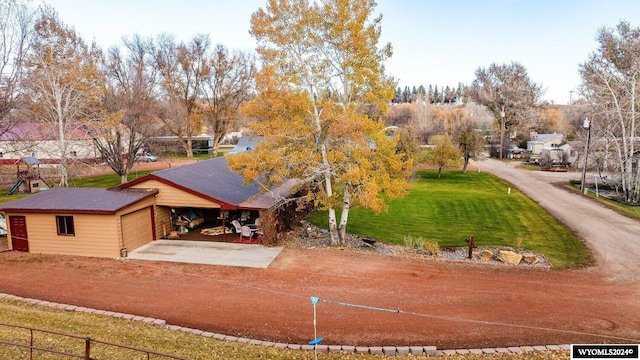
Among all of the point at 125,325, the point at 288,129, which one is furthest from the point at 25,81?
the point at 125,325

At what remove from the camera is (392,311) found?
36.6 ft

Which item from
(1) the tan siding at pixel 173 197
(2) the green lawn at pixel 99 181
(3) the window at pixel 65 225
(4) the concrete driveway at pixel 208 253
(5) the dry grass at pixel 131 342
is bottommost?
(4) the concrete driveway at pixel 208 253

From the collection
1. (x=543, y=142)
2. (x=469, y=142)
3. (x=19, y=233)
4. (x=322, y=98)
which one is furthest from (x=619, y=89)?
(x=19, y=233)

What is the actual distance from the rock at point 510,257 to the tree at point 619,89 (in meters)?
17.4

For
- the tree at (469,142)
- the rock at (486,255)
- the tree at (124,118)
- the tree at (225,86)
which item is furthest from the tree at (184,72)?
the rock at (486,255)

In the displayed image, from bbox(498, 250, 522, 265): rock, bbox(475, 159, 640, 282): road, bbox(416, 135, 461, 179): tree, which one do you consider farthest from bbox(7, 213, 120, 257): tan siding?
bbox(416, 135, 461, 179): tree

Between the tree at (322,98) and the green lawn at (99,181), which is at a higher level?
the tree at (322,98)

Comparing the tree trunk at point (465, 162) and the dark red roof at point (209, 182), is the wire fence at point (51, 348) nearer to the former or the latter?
the dark red roof at point (209, 182)

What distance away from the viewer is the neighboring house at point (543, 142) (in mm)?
56350

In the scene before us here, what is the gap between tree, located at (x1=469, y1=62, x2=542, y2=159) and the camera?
68188 millimetres

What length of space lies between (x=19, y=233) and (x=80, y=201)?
299 cm

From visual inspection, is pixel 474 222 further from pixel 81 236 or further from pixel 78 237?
pixel 78 237

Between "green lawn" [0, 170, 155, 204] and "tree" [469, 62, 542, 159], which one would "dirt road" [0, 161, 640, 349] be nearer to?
"green lawn" [0, 170, 155, 204]

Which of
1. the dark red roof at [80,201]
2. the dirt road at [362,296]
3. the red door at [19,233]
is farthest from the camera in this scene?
the red door at [19,233]
